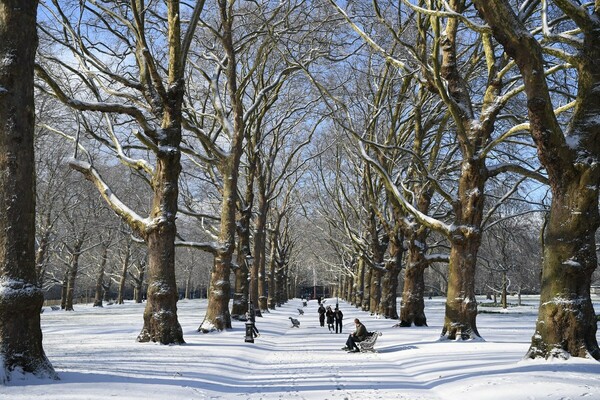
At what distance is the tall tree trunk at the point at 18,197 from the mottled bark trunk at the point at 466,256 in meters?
10.4

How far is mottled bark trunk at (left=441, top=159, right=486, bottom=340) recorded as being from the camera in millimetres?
14094

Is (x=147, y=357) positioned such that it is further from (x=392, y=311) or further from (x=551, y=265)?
(x=392, y=311)

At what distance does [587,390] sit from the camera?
6.59 meters

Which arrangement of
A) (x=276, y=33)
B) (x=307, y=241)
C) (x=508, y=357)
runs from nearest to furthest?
1. (x=508, y=357)
2. (x=276, y=33)
3. (x=307, y=241)

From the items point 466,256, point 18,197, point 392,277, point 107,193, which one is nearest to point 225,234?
point 107,193

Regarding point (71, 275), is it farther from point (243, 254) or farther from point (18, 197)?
point (18, 197)

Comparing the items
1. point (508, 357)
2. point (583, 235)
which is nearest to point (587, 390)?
point (583, 235)

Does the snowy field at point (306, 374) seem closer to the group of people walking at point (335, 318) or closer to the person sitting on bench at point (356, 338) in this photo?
the person sitting on bench at point (356, 338)

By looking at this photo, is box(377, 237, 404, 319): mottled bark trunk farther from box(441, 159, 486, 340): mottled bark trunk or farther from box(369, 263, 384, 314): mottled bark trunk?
box(441, 159, 486, 340): mottled bark trunk

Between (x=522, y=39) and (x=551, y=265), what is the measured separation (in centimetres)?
369

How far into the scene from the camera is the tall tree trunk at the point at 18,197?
662 centimetres

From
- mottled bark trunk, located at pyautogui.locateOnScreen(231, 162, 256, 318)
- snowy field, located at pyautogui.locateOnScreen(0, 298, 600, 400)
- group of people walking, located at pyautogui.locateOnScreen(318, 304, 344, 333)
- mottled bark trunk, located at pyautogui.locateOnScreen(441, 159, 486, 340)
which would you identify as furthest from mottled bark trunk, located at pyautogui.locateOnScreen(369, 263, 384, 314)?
snowy field, located at pyautogui.locateOnScreen(0, 298, 600, 400)

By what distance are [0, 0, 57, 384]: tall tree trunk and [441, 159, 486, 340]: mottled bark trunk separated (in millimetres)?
10371

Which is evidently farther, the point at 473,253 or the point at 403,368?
the point at 473,253
